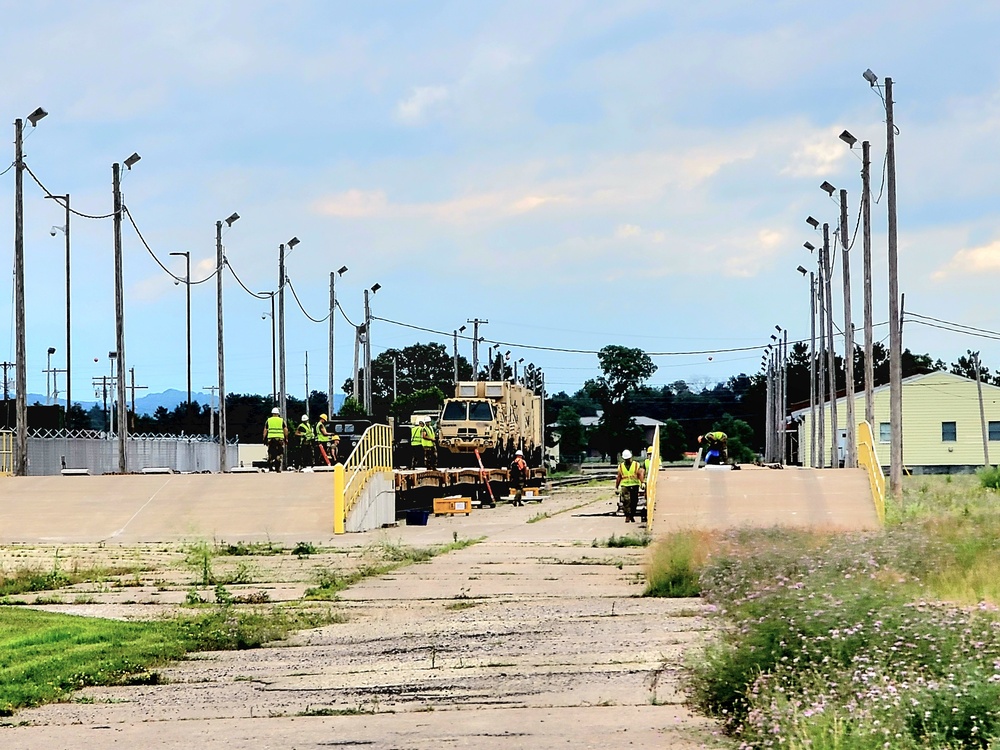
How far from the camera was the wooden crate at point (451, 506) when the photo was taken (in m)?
42.4

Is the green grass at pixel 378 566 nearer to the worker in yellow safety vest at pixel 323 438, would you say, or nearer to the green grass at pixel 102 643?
the green grass at pixel 102 643

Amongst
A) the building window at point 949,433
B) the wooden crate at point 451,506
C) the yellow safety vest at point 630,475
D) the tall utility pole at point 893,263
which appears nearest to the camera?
the yellow safety vest at point 630,475

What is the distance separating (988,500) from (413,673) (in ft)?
105

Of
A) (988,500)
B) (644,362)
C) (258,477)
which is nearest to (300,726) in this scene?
(258,477)

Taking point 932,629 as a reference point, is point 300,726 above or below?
below

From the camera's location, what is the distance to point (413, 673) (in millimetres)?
11445

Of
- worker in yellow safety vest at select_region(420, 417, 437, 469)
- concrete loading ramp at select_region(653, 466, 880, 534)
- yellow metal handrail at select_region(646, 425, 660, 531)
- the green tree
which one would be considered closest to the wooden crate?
worker in yellow safety vest at select_region(420, 417, 437, 469)

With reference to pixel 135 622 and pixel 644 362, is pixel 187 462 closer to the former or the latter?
pixel 135 622

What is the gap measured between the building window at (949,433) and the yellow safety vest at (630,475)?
5534 cm

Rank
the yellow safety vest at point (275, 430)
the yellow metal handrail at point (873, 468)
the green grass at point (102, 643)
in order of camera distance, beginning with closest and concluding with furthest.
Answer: the green grass at point (102, 643), the yellow metal handrail at point (873, 468), the yellow safety vest at point (275, 430)

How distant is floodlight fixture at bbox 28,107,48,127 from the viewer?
42.2 metres

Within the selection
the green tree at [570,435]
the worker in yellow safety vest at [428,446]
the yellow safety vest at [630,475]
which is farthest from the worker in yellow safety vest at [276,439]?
the green tree at [570,435]

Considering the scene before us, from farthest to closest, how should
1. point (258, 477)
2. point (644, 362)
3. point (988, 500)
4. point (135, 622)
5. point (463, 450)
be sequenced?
1. point (644, 362)
2. point (463, 450)
3. point (988, 500)
4. point (258, 477)
5. point (135, 622)

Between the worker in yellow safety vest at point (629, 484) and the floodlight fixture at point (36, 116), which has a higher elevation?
the floodlight fixture at point (36, 116)
